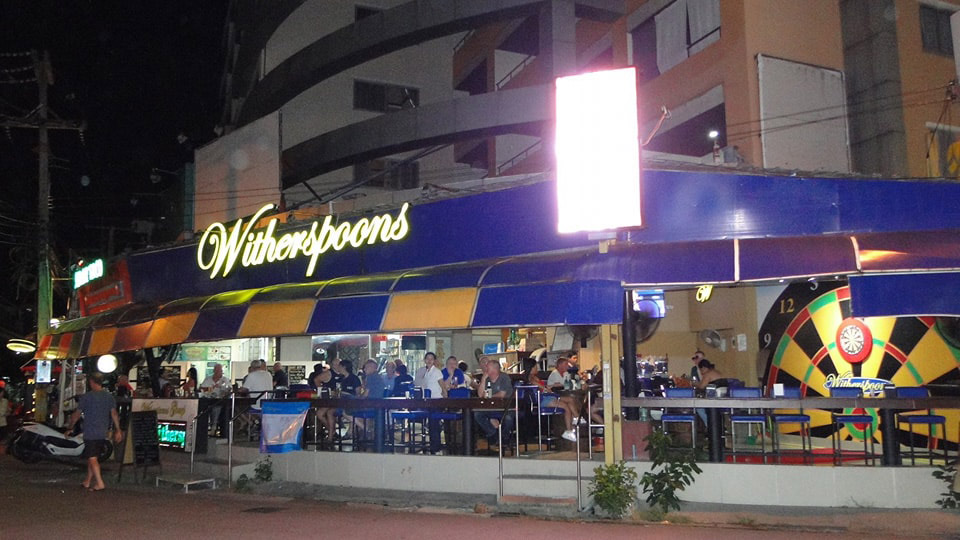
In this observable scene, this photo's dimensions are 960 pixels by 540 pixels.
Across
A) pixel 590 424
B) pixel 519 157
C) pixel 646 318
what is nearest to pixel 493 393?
pixel 590 424

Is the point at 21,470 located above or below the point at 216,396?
below

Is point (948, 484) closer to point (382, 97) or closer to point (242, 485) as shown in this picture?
point (242, 485)

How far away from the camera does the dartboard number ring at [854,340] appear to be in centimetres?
1457

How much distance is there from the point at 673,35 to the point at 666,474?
520 inches

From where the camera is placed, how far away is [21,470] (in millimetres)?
18562

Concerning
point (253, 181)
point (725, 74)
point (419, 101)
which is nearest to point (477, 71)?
point (419, 101)

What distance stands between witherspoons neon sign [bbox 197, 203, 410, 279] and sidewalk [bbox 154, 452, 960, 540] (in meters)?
5.38

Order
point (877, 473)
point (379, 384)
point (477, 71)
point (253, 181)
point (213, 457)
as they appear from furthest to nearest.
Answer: point (477, 71)
point (253, 181)
point (213, 457)
point (379, 384)
point (877, 473)

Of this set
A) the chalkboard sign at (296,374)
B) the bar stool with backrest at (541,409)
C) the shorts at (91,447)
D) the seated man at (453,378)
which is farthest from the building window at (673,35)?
the shorts at (91,447)

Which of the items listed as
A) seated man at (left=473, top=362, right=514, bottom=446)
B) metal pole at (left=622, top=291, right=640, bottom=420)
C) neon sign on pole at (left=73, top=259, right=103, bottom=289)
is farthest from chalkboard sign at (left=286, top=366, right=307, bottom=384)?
metal pole at (left=622, top=291, right=640, bottom=420)

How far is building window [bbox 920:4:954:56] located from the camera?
1964 centimetres

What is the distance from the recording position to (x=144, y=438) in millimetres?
15570

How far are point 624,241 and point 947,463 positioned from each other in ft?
18.2

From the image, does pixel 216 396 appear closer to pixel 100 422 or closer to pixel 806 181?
pixel 100 422
